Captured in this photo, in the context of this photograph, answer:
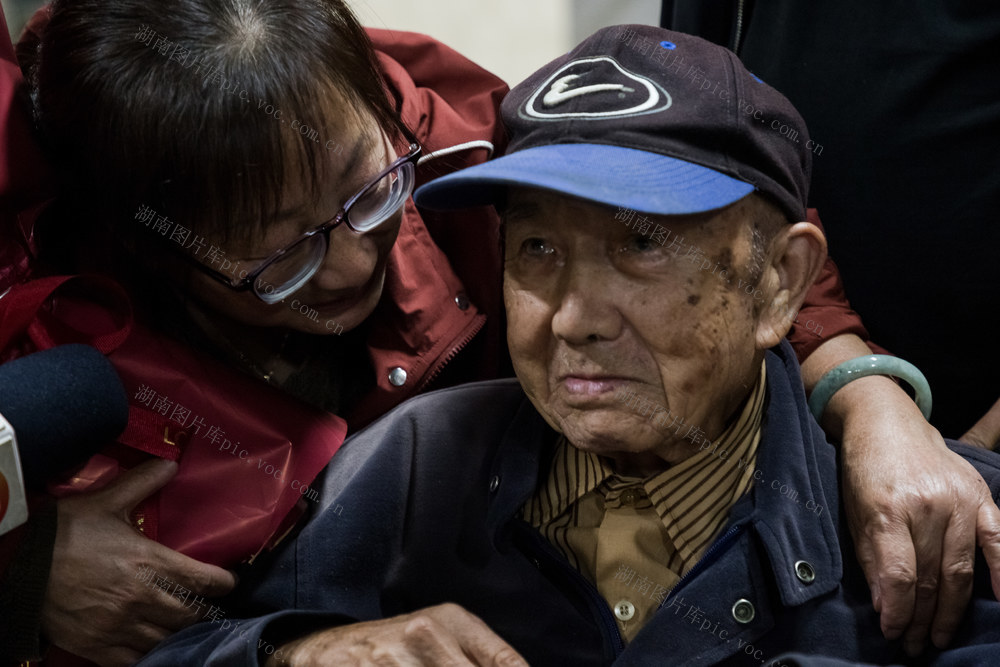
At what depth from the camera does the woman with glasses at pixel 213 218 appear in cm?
131

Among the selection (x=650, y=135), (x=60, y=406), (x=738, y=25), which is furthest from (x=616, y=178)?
(x=738, y=25)

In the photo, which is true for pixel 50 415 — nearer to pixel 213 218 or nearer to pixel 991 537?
pixel 213 218

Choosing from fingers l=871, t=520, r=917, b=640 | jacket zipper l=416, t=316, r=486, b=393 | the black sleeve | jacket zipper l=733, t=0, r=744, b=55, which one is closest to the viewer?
fingers l=871, t=520, r=917, b=640

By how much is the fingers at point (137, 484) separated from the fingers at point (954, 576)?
0.95m

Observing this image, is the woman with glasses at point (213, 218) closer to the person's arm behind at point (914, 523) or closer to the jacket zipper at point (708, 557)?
the jacket zipper at point (708, 557)

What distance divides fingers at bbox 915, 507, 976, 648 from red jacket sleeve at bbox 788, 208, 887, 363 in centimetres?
47

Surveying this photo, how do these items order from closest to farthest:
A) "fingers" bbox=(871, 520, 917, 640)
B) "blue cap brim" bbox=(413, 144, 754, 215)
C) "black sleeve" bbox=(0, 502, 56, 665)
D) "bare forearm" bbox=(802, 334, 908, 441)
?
"blue cap brim" bbox=(413, 144, 754, 215)
"fingers" bbox=(871, 520, 917, 640)
"black sleeve" bbox=(0, 502, 56, 665)
"bare forearm" bbox=(802, 334, 908, 441)

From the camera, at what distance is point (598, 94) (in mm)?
1194

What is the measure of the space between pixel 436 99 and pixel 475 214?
0.21m

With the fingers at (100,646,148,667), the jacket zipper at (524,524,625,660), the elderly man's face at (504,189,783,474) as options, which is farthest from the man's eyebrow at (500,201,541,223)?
the fingers at (100,646,148,667)

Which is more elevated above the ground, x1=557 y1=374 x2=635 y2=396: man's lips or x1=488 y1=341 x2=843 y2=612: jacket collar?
x1=557 y1=374 x2=635 y2=396: man's lips

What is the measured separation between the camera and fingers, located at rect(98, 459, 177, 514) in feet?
4.42

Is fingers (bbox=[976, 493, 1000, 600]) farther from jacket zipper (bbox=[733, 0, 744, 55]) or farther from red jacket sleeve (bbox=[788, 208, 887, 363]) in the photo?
jacket zipper (bbox=[733, 0, 744, 55])

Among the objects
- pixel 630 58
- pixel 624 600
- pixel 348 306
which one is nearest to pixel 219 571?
pixel 348 306
